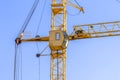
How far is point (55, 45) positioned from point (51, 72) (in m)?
4.60

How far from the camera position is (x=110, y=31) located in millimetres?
49688

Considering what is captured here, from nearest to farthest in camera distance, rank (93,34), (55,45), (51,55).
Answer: (55,45)
(51,55)
(93,34)

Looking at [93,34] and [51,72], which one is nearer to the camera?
[51,72]

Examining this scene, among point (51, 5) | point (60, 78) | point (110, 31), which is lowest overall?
point (60, 78)

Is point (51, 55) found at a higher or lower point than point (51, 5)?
lower

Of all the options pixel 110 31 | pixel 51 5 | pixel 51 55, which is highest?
pixel 51 5

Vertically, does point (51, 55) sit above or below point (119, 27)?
below

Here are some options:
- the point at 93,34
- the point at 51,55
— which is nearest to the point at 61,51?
Answer: the point at 51,55

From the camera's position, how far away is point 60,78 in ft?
156

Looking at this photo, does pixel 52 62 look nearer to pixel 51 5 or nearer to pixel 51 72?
pixel 51 72

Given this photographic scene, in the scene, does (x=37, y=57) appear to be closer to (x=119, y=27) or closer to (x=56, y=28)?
(x=56, y=28)

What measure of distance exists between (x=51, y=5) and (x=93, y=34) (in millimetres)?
7481

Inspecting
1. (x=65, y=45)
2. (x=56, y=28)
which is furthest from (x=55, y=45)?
(x=56, y=28)

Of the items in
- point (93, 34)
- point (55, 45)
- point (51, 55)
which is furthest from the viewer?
point (93, 34)
